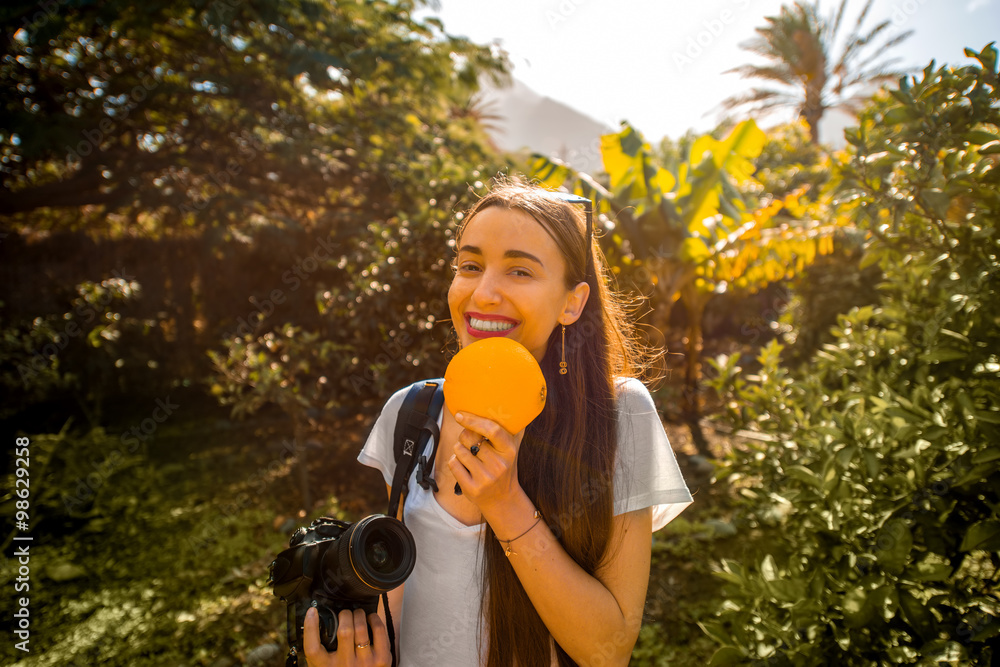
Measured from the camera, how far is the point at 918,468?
1.52m

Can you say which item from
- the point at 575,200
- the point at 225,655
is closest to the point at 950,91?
the point at 575,200

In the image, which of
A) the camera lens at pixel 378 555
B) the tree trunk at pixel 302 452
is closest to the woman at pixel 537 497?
the camera lens at pixel 378 555

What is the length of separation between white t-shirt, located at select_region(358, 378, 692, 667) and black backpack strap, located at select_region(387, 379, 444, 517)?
0.05 m

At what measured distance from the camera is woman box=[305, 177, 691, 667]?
109 centimetres

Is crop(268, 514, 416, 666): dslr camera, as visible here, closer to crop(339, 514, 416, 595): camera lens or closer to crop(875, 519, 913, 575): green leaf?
crop(339, 514, 416, 595): camera lens

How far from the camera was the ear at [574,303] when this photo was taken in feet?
4.53

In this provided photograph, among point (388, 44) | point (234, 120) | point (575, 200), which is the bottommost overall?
point (575, 200)

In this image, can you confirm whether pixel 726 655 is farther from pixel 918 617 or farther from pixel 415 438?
pixel 415 438

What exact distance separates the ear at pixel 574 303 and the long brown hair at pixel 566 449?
2 centimetres

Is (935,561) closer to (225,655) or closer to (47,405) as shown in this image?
(225,655)

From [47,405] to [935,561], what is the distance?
8.41 metres

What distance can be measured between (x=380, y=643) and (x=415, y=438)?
50cm

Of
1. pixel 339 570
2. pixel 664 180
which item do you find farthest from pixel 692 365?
pixel 339 570

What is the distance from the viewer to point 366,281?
400cm
